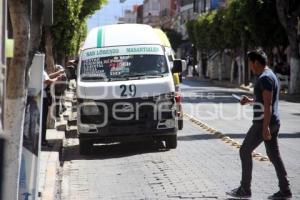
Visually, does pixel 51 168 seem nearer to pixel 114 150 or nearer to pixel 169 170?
pixel 169 170

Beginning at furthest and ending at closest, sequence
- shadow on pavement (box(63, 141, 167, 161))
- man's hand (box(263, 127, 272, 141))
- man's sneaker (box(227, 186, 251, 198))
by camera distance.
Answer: shadow on pavement (box(63, 141, 167, 161)), man's sneaker (box(227, 186, 251, 198)), man's hand (box(263, 127, 272, 141))

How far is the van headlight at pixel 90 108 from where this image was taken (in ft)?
40.3

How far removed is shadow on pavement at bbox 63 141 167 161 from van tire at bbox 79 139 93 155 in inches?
3.8

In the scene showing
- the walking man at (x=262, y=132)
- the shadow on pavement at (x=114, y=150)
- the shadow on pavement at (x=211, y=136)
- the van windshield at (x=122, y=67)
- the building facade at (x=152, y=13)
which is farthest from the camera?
the building facade at (x=152, y=13)

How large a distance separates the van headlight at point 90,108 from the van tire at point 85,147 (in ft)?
1.86

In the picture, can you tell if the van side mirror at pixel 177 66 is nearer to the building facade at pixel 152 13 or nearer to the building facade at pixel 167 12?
the building facade at pixel 167 12

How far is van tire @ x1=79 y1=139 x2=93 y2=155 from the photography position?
12500 millimetres

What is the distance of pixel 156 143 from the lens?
45.7ft

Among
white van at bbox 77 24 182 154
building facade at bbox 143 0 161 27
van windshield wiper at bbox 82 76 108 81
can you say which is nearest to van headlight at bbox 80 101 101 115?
white van at bbox 77 24 182 154

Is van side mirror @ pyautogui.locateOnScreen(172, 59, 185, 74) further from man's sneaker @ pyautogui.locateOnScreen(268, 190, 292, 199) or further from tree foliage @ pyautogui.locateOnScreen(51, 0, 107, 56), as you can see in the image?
man's sneaker @ pyautogui.locateOnScreen(268, 190, 292, 199)

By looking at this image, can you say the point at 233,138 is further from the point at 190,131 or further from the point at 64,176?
the point at 64,176

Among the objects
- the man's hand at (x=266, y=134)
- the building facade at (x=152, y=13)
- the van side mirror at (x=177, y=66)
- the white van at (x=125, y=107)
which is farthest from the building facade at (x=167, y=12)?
the man's hand at (x=266, y=134)

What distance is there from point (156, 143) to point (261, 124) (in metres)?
6.16

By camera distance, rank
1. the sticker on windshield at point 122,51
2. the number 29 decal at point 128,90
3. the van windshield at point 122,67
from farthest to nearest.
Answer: the sticker on windshield at point 122,51 < the van windshield at point 122,67 < the number 29 decal at point 128,90
